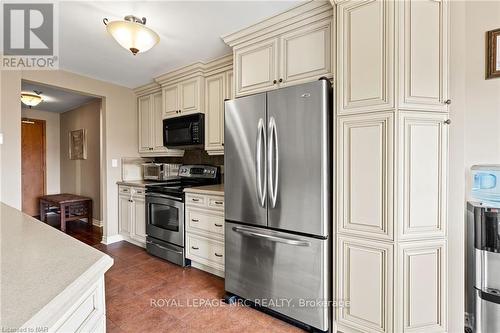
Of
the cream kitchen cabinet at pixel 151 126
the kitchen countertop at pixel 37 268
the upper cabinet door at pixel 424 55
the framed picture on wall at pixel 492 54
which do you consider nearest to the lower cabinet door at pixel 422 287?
the upper cabinet door at pixel 424 55

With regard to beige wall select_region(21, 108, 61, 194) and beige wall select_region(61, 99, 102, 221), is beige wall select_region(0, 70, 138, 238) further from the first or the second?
beige wall select_region(21, 108, 61, 194)

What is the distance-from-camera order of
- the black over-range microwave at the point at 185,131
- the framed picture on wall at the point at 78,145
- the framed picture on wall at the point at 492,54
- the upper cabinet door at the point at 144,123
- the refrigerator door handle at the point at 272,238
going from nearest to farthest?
the framed picture on wall at the point at 492,54 → the refrigerator door handle at the point at 272,238 → the black over-range microwave at the point at 185,131 → the upper cabinet door at the point at 144,123 → the framed picture on wall at the point at 78,145

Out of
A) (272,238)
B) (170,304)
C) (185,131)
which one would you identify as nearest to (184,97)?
(185,131)

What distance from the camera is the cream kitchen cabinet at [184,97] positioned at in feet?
10.0

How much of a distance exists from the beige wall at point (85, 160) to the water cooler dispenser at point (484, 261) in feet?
17.0

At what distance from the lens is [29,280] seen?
66 centimetres

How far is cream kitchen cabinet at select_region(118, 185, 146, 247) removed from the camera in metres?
3.38

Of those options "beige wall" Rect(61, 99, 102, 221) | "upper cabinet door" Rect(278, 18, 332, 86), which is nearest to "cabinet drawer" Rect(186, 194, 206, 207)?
"upper cabinet door" Rect(278, 18, 332, 86)

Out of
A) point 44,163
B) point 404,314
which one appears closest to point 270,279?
point 404,314

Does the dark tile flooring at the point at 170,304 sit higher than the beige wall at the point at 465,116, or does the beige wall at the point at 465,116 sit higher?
the beige wall at the point at 465,116

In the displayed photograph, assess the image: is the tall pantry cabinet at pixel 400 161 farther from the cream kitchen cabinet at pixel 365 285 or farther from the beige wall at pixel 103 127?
the beige wall at pixel 103 127

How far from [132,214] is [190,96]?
6.16 feet

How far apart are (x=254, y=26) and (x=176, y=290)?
100.0 inches

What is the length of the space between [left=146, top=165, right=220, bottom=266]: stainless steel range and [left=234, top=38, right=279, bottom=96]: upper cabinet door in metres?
1.31
